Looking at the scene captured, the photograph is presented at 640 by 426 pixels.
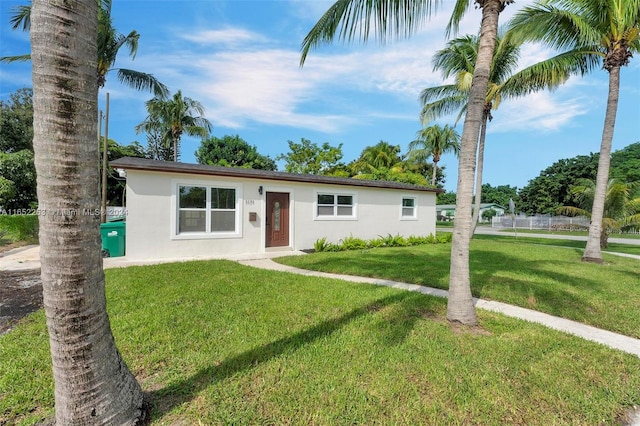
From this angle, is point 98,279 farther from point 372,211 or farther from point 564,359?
point 372,211

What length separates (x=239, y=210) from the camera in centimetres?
1045

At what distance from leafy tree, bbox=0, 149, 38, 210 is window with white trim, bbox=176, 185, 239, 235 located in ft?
34.6

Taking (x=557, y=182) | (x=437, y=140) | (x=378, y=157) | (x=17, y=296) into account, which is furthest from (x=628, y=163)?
(x=17, y=296)

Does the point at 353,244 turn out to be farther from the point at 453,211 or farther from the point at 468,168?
the point at 453,211

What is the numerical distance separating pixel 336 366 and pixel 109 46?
16013 mm

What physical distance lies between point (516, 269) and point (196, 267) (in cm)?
859

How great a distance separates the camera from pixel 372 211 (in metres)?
13.6

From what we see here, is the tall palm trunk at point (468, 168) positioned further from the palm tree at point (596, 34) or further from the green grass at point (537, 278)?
the palm tree at point (596, 34)

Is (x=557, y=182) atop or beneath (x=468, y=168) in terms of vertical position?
atop

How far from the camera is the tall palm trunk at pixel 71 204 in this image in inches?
65.7

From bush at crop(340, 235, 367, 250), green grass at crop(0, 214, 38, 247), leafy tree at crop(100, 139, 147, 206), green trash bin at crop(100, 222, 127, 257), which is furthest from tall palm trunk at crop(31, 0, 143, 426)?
leafy tree at crop(100, 139, 147, 206)

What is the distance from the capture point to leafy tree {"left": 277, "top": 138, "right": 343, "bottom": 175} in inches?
1087

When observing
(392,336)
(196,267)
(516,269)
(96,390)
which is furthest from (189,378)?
(516,269)

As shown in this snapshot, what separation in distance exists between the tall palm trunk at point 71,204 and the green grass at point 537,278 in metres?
5.97
